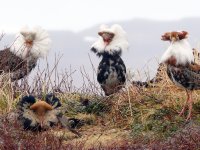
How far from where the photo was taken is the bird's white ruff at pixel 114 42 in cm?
1371

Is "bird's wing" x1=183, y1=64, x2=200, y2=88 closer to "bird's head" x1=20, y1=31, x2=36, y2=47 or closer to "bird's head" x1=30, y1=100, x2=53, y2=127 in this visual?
"bird's head" x1=30, y1=100, x2=53, y2=127

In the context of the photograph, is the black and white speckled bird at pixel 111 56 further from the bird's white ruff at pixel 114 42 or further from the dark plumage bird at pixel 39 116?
the dark plumage bird at pixel 39 116

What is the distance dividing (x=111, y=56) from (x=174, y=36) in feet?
7.62

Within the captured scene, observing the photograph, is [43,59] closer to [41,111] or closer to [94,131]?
[94,131]

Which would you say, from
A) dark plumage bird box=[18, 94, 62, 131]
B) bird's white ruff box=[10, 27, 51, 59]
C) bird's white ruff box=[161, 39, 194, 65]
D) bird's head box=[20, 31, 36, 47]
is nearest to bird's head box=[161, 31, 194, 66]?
bird's white ruff box=[161, 39, 194, 65]

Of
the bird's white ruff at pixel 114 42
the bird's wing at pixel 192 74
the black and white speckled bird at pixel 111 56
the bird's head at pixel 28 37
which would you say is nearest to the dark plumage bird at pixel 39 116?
the bird's wing at pixel 192 74

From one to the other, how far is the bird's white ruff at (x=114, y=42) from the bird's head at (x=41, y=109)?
3.34 m

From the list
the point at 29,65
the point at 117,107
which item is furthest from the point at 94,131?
the point at 29,65

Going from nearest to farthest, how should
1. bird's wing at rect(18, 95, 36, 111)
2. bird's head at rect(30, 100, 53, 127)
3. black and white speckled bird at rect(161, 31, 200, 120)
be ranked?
bird's head at rect(30, 100, 53, 127), bird's wing at rect(18, 95, 36, 111), black and white speckled bird at rect(161, 31, 200, 120)

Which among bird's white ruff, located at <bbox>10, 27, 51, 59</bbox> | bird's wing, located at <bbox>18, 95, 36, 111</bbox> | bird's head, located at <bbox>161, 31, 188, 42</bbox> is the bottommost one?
bird's wing, located at <bbox>18, 95, 36, 111</bbox>

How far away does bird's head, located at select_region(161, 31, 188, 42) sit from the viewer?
11648mm

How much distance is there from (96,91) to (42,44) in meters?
1.55

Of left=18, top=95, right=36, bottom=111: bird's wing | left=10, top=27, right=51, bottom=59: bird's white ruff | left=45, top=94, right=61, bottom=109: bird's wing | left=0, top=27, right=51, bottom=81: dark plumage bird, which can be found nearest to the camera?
left=18, top=95, right=36, bottom=111: bird's wing

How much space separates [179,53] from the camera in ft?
37.7
